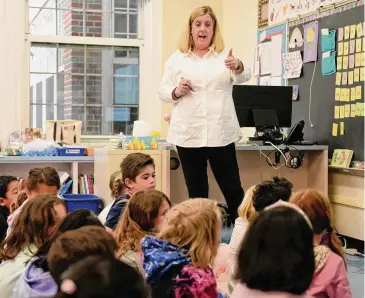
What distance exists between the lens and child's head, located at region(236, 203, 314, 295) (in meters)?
1.57

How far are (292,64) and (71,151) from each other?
198 cm

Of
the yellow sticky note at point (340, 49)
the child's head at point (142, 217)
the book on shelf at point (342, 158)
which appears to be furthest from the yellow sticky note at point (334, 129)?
the child's head at point (142, 217)

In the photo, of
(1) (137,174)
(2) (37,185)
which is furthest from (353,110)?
(2) (37,185)

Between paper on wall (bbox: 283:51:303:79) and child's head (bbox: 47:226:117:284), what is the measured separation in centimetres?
377

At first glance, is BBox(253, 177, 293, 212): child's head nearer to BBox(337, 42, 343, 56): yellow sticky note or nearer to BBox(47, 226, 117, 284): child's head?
BBox(47, 226, 117, 284): child's head

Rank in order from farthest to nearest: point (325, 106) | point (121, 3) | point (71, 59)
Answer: point (121, 3), point (71, 59), point (325, 106)

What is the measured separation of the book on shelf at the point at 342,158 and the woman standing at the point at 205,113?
1.20 m

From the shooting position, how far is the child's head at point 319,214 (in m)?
2.38

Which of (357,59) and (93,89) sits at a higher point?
(357,59)

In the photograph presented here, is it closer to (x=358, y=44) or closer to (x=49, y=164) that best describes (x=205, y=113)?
(x=358, y=44)

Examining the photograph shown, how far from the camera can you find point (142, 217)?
95.1 inches

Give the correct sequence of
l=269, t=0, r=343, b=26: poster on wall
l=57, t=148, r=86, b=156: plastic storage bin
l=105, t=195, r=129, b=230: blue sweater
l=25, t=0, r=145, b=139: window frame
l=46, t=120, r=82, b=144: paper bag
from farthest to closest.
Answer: l=25, t=0, r=145, b=139: window frame, l=46, t=120, r=82, b=144: paper bag, l=57, t=148, r=86, b=156: plastic storage bin, l=269, t=0, r=343, b=26: poster on wall, l=105, t=195, r=129, b=230: blue sweater

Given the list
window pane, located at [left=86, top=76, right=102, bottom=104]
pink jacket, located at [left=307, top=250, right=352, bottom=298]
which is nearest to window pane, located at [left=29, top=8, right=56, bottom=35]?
window pane, located at [left=86, top=76, right=102, bottom=104]

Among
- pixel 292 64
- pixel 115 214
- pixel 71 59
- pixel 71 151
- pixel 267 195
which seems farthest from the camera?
pixel 71 59
